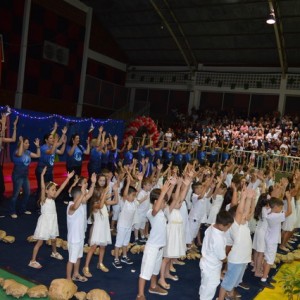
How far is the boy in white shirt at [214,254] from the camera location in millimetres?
4102

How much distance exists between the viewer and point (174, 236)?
493 cm

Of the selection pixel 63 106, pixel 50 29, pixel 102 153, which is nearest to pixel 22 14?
pixel 50 29

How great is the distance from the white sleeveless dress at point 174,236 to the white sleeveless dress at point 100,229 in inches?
34.1

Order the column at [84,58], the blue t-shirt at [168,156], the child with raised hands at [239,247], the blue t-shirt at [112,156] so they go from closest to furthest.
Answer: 1. the child with raised hands at [239,247]
2. the blue t-shirt at [112,156]
3. the blue t-shirt at [168,156]
4. the column at [84,58]

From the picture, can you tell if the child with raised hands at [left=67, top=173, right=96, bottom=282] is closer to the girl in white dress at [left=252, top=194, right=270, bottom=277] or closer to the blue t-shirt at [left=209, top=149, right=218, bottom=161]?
the girl in white dress at [left=252, top=194, right=270, bottom=277]

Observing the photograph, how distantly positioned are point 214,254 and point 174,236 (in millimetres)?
879

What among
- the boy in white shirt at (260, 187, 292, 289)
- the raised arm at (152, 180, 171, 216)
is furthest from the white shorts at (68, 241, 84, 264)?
the boy in white shirt at (260, 187, 292, 289)

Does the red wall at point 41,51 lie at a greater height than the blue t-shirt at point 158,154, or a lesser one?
greater

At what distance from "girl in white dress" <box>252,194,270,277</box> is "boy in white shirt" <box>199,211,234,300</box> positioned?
1.67 meters

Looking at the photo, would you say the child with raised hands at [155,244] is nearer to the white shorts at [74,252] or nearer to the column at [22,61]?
the white shorts at [74,252]

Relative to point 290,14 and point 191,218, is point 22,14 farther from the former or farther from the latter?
point 191,218

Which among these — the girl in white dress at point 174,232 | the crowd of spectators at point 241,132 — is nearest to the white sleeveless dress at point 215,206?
the girl in white dress at point 174,232

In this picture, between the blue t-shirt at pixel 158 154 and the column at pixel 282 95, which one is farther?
the column at pixel 282 95

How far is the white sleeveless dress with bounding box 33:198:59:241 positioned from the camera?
5141 millimetres
